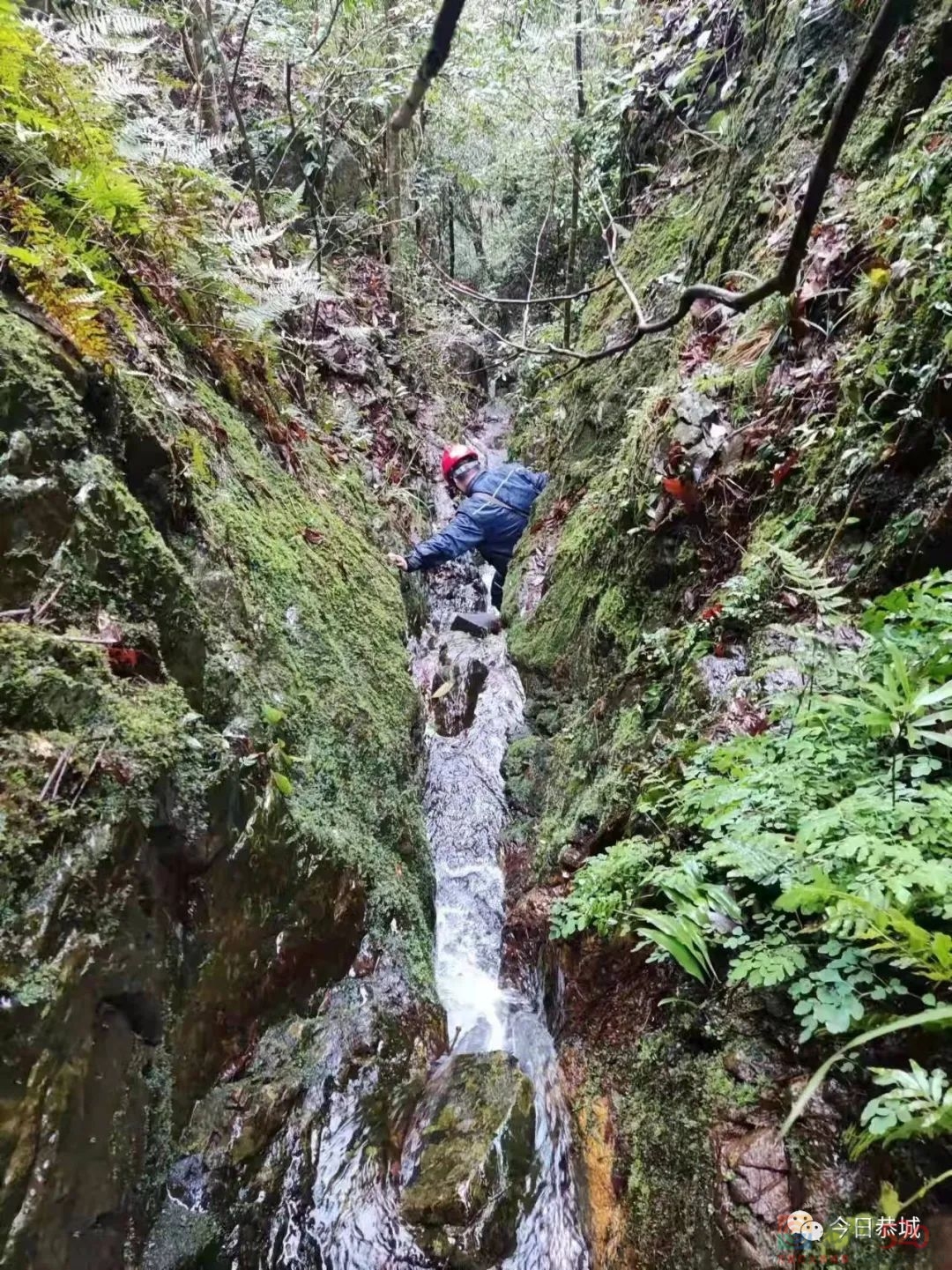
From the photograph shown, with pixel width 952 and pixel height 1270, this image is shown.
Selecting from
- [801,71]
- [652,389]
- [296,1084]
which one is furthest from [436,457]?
[296,1084]

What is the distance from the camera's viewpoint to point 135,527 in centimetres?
252

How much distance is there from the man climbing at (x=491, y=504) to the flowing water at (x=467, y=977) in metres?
1.08

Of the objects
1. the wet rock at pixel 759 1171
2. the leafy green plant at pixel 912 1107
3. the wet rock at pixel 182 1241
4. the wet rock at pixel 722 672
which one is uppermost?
the wet rock at pixel 722 672

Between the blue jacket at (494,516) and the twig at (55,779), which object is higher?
the blue jacket at (494,516)

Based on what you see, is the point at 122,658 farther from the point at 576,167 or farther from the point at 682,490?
the point at 576,167

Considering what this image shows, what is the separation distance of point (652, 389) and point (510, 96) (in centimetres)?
833

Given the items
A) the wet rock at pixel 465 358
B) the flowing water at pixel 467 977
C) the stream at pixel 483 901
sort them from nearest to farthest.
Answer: the flowing water at pixel 467 977
the stream at pixel 483 901
the wet rock at pixel 465 358

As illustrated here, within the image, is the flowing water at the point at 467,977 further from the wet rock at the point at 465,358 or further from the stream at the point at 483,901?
the wet rock at the point at 465,358

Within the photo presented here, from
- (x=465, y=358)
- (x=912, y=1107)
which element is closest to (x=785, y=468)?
(x=912, y=1107)

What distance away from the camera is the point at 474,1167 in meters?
2.72

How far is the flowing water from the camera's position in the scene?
2549 millimetres

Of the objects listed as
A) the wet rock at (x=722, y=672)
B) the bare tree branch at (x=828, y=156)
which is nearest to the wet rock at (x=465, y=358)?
the wet rock at (x=722, y=672)

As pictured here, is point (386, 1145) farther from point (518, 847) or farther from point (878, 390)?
point (878, 390)

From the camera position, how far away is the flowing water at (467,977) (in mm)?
2549
